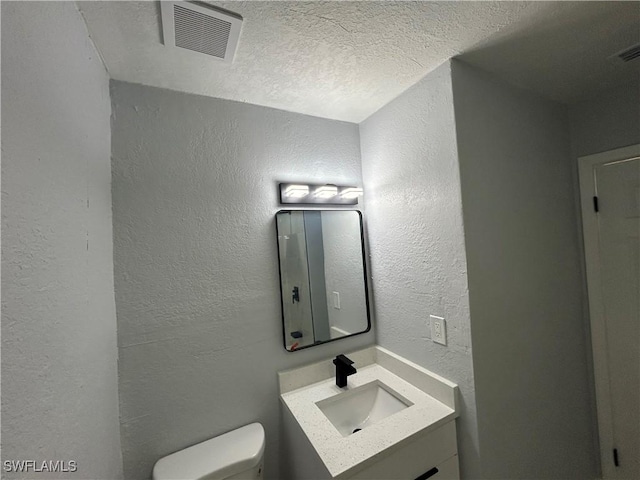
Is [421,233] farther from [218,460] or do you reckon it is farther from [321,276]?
[218,460]

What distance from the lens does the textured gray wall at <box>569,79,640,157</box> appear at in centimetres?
132

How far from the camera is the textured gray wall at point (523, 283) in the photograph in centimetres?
109

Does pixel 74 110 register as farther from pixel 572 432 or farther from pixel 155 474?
pixel 572 432

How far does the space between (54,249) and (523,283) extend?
1.84 meters

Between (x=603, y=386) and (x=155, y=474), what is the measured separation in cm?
244

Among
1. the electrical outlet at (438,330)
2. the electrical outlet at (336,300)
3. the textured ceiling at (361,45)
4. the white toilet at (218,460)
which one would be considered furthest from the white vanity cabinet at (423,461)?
the textured ceiling at (361,45)

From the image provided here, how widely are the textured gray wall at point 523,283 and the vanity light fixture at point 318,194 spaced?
679 millimetres

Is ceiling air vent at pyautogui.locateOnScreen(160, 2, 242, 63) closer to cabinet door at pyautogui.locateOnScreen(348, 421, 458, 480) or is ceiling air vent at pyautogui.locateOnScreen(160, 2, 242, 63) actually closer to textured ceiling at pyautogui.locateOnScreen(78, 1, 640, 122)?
textured ceiling at pyautogui.locateOnScreen(78, 1, 640, 122)

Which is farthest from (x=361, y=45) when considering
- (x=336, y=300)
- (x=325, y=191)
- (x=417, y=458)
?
(x=417, y=458)

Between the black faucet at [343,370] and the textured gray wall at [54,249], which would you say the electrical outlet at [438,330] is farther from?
the textured gray wall at [54,249]

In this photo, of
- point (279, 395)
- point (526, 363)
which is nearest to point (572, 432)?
point (526, 363)

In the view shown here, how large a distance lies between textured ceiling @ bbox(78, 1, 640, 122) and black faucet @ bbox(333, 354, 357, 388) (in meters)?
1.49

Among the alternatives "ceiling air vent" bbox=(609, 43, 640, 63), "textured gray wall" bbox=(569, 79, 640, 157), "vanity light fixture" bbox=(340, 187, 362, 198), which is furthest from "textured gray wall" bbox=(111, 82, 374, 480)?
"textured gray wall" bbox=(569, 79, 640, 157)

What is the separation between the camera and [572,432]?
1367 mm
